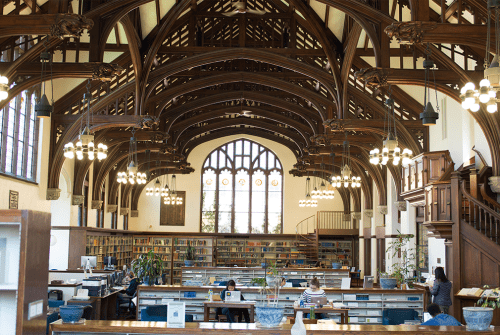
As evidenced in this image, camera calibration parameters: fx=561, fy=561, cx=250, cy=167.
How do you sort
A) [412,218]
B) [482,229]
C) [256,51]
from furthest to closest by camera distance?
1. [412,218]
2. [256,51]
3. [482,229]

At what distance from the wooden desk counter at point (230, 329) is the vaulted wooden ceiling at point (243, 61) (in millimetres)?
4544

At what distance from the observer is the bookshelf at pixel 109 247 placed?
20591 mm

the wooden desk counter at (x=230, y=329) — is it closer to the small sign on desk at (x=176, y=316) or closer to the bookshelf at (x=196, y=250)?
the small sign on desk at (x=176, y=316)

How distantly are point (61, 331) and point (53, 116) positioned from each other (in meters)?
11.3

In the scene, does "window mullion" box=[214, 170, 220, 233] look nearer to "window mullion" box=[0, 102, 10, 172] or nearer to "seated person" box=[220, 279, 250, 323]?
"window mullion" box=[0, 102, 10, 172]

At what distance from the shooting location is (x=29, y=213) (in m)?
4.40

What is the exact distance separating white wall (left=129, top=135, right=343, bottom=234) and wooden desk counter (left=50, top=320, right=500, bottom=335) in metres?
23.0

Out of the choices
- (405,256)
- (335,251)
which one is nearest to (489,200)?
(405,256)

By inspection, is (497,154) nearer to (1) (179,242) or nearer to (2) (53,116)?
(2) (53,116)

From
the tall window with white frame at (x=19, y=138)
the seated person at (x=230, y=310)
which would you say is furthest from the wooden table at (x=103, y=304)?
the tall window with white frame at (x=19, y=138)

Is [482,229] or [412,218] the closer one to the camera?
[482,229]

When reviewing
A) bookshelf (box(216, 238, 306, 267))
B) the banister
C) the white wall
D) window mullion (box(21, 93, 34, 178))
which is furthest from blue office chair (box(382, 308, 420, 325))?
the white wall

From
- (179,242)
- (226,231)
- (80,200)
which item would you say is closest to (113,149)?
(80,200)

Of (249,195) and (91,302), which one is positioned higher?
(249,195)
